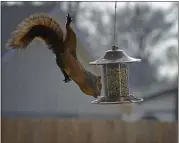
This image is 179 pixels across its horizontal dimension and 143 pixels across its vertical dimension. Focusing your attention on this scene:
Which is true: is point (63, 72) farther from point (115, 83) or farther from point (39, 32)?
point (115, 83)

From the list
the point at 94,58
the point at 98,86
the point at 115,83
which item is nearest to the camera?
the point at 115,83

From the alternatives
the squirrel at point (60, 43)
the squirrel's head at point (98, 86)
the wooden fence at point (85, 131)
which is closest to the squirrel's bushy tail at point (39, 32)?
the squirrel at point (60, 43)

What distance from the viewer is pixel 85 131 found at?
2.07m

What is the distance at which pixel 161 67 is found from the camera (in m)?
2.00

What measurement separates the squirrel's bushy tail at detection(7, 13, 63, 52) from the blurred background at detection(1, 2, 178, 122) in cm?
4

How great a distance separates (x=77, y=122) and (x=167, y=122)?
52 cm

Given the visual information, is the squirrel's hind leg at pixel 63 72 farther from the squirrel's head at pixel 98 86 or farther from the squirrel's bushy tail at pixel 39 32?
the squirrel's head at pixel 98 86

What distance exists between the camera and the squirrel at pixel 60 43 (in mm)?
1904

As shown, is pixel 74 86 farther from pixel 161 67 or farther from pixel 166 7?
pixel 166 7

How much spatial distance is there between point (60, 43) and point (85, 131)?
1.78 ft

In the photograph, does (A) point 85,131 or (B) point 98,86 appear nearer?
(B) point 98,86

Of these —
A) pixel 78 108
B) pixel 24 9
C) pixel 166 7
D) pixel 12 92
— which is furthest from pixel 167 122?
pixel 24 9

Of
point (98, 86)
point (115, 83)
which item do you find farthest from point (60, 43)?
point (115, 83)

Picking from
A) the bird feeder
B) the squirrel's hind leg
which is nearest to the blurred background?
the squirrel's hind leg
